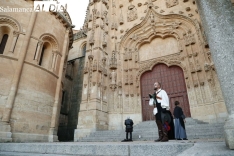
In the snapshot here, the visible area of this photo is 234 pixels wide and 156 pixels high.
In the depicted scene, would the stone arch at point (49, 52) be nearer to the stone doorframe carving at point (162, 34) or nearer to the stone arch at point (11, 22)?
the stone arch at point (11, 22)

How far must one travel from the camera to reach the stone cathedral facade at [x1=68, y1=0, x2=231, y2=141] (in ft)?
30.5

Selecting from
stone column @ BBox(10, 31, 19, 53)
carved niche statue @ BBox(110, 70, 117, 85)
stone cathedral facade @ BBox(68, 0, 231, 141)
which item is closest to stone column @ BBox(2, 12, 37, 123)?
stone column @ BBox(10, 31, 19, 53)

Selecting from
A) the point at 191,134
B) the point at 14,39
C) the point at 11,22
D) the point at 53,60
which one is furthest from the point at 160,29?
the point at 11,22

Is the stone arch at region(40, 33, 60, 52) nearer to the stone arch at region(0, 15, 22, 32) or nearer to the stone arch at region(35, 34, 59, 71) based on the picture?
the stone arch at region(35, 34, 59, 71)

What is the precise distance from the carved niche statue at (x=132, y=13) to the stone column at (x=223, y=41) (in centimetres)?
1147

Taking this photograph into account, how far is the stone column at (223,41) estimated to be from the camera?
2.33 meters

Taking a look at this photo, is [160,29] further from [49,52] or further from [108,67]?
[49,52]

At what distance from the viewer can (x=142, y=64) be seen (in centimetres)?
1235

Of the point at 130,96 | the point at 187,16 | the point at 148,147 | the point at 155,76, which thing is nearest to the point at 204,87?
the point at 155,76

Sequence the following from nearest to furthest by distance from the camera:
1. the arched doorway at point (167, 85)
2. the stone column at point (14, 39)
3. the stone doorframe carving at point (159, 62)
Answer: the stone column at point (14, 39)
the arched doorway at point (167, 85)
the stone doorframe carving at point (159, 62)

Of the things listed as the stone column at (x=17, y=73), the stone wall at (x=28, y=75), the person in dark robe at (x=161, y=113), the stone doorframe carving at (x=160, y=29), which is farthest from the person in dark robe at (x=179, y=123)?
the stone column at (x=17, y=73)

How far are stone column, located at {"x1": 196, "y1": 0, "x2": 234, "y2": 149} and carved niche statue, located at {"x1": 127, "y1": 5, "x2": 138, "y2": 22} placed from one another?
11474 millimetres

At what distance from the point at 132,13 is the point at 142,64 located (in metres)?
5.25

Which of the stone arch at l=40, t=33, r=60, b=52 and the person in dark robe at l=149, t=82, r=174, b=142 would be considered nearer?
the person in dark robe at l=149, t=82, r=174, b=142
